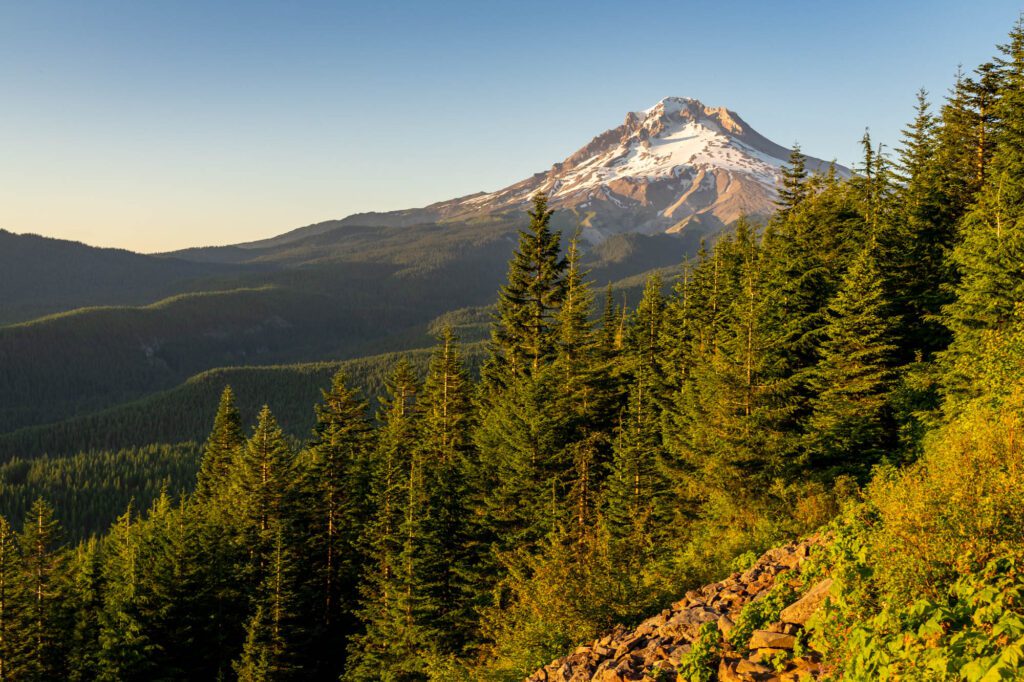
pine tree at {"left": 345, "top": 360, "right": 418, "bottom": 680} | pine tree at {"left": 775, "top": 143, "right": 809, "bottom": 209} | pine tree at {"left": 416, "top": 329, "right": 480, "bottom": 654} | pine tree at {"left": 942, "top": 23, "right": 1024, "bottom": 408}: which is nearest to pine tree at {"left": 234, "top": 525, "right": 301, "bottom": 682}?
pine tree at {"left": 345, "top": 360, "right": 418, "bottom": 680}

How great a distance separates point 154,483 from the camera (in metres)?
131

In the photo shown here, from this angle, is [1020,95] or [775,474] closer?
[775,474]

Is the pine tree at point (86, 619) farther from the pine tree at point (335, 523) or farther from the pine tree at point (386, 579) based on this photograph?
the pine tree at point (386, 579)

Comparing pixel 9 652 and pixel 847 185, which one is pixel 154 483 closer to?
pixel 9 652

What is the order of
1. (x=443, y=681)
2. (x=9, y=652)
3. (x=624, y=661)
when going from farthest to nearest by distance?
1. (x=9, y=652)
2. (x=443, y=681)
3. (x=624, y=661)

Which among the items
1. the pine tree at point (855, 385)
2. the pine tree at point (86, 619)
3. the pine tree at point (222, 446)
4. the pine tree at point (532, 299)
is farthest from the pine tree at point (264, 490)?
the pine tree at point (855, 385)

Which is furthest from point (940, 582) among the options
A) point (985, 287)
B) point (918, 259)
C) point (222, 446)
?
point (222, 446)

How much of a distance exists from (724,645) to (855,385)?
14.8m

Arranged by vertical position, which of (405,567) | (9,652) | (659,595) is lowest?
(9,652)

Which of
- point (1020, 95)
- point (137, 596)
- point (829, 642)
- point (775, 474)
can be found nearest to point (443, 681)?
point (775, 474)

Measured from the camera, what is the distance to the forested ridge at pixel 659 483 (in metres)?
8.84

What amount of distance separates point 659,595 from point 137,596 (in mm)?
32050

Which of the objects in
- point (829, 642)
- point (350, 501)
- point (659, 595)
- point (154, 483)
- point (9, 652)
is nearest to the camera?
point (829, 642)

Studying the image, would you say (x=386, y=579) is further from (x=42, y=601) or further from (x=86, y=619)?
(x=42, y=601)
